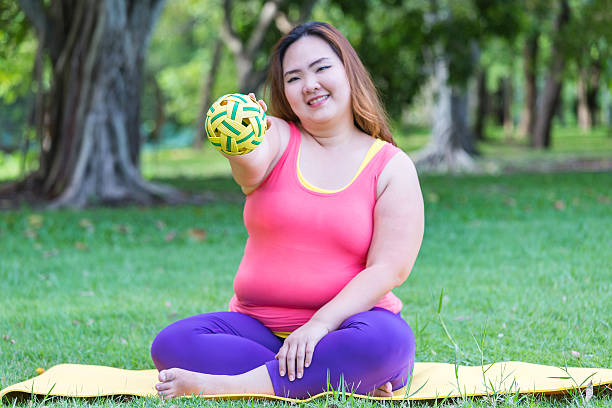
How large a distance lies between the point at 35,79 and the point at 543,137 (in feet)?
52.8

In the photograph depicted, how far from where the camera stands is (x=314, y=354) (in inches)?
102

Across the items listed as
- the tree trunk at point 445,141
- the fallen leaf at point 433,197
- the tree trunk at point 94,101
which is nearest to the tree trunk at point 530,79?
the tree trunk at point 445,141

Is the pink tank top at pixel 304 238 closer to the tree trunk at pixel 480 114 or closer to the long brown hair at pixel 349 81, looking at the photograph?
the long brown hair at pixel 349 81

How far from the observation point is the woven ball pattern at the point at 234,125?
100 inches

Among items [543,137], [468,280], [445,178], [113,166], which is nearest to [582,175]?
[445,178]

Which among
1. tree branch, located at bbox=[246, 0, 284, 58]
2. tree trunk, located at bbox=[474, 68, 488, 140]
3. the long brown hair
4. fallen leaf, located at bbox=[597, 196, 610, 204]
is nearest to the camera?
the long brown hair

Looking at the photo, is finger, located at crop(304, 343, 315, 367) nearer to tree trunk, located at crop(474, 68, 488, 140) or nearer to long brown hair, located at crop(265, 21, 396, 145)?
long brown hair, located at crop(265, 21, 396, 145)

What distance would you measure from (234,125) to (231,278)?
2.88 m

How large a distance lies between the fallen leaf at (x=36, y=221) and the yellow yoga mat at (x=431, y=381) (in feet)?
15.6

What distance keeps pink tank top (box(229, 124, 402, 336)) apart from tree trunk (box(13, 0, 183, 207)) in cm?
671

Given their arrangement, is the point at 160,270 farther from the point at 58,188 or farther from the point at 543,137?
the point at 543,137

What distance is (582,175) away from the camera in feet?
41.4

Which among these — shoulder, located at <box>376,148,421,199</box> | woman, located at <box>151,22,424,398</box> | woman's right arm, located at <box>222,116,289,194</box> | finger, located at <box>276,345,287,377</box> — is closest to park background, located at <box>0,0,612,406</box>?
woman, located at <box>151,22,424,398</box>

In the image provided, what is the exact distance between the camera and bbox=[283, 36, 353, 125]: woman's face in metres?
2.87
